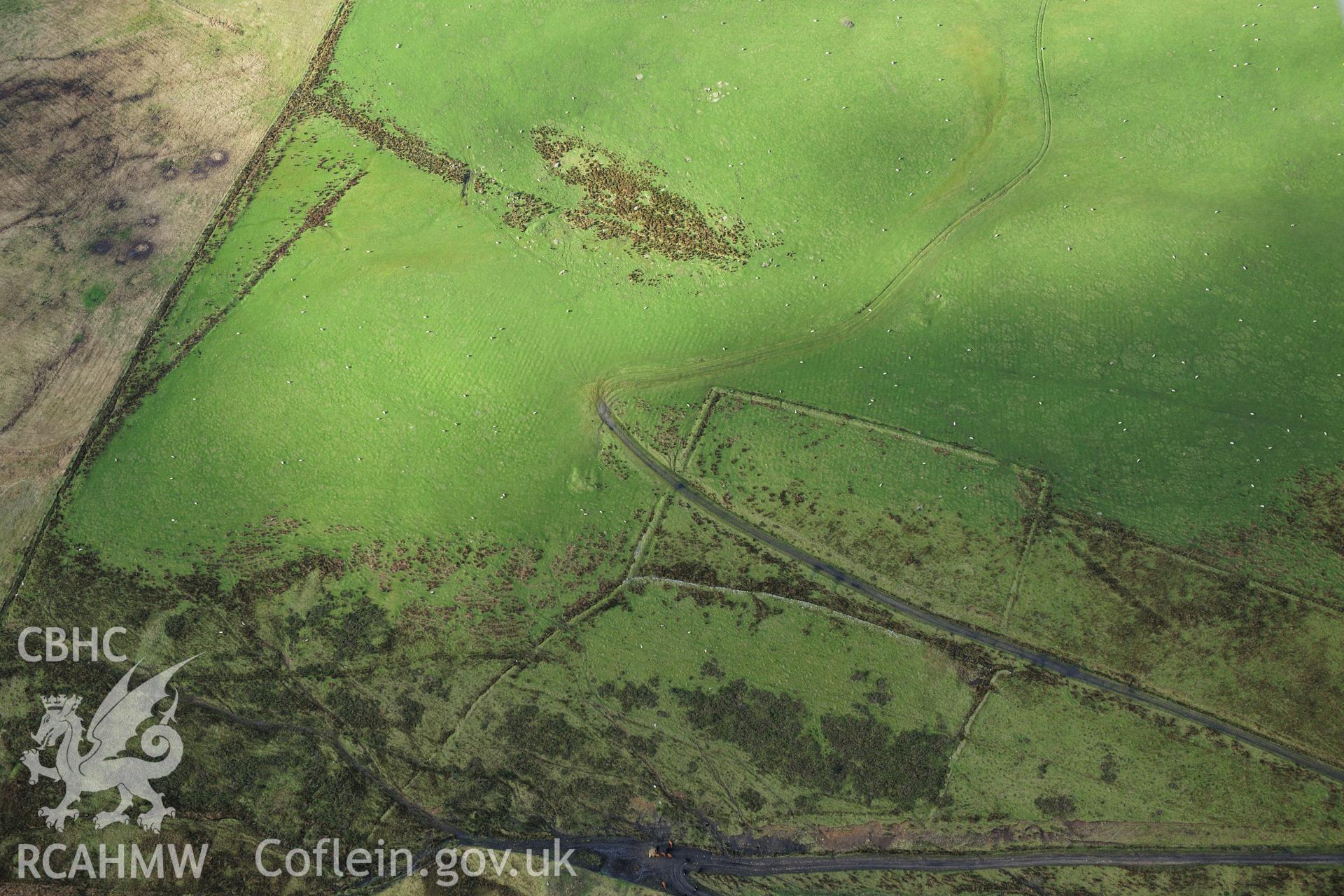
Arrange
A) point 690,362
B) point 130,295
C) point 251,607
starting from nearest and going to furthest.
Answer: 1. point 251,607
2. point 690,362
3. point 130,295

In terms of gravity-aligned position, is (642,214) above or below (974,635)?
above

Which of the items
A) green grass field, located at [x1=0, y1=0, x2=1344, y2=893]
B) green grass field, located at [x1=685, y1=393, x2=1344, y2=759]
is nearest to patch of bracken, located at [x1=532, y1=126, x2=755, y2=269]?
green grass field, located at [x1=0, y1=0, x2=1344, y2=893]

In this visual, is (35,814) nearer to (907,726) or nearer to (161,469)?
(161,469)

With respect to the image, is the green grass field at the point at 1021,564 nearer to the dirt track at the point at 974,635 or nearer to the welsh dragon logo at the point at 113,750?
the dirt track at the point at 974,635

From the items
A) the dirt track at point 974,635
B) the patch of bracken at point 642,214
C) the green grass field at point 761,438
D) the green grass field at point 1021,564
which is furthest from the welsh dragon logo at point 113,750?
the patch of bracken at point 642,214

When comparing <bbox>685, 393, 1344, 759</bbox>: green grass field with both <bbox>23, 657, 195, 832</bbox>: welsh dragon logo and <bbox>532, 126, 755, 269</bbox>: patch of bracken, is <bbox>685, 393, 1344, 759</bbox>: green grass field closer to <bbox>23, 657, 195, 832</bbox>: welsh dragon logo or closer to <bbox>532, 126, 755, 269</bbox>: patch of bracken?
<bbox>532, 126, 755, 269</bbox>: patch of bracken

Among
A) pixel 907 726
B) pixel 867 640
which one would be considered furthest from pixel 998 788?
pixel 867 640

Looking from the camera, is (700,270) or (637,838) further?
(700,270)

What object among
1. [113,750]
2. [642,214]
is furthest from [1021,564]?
[113,750]

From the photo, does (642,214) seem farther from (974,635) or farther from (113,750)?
(113,750)
